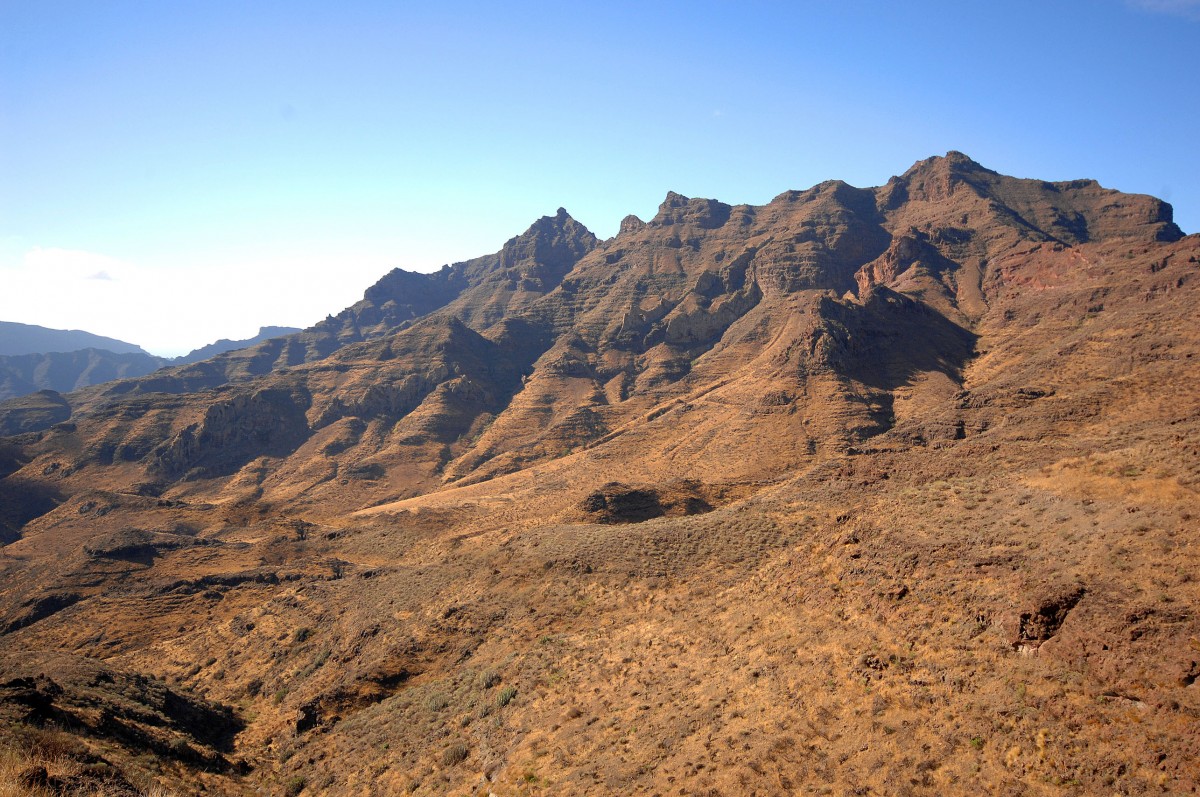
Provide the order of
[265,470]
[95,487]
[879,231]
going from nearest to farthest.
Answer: [95,487] → [265,470] → [879,231]

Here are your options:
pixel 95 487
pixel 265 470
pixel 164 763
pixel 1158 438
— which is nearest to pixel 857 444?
pixel 1158 438

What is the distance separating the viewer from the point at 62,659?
3341 centimetres

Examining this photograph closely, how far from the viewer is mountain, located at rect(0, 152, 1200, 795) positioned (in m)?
16.8

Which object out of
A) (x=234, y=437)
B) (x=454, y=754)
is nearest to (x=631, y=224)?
(x=234, y=437)

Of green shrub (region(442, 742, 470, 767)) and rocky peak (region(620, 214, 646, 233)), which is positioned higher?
rocky peak (region(620, 214, 646, 233))

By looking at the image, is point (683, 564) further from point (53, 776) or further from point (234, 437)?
point (234, 437)

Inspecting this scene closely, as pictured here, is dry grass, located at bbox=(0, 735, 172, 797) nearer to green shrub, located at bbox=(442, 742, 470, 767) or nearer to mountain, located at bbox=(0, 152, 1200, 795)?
mountain, located at bbox=(0, 152, 1200, 795)

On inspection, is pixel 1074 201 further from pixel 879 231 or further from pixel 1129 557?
pixel 1129 557

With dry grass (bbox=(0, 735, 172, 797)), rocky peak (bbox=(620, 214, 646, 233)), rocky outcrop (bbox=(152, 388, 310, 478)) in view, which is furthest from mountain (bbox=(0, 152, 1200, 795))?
rocky peak (bbox=(620, 214, 646, 233))

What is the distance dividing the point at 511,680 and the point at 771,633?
36.2 ft

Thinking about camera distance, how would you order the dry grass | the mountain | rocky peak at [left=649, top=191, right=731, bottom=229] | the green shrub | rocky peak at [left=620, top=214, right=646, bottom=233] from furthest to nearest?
1. rocky peak at [left=620, top=214, right=646, bottom=233]
2. rocky peak at [left=649, top=191, right=731, bottom=229]
3. the green shrub
4. the mountain
5. the dry grass

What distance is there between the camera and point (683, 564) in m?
33.5

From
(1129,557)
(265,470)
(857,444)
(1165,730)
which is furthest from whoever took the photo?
(265,470)

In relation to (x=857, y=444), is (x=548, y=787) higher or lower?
lower
